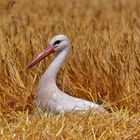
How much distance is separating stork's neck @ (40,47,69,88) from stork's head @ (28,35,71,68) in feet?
0.12

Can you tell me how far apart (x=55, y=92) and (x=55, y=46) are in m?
0.42

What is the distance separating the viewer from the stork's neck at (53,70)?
243 inches

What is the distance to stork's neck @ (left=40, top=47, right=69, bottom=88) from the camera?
618 cm

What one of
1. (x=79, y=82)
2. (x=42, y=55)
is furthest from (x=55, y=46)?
(x=79, y=82)

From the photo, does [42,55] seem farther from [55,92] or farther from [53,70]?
[55,92]

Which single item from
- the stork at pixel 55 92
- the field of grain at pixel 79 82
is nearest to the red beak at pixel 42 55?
the stork at pixel 55 92

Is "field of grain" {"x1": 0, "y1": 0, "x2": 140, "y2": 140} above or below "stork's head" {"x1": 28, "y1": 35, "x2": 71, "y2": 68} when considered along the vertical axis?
below

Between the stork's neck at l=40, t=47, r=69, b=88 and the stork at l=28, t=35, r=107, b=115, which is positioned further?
the stork's neck at l=40, t=47, r=69, b=88

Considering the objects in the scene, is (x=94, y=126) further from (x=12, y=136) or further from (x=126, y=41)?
(x=126, y=41)

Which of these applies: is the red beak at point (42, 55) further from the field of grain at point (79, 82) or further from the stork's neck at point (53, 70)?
the field of grain at point (79, 82)

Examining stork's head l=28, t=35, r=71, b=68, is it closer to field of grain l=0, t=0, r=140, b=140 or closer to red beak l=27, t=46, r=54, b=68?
red beak l=27, t=46, r=54, b=68

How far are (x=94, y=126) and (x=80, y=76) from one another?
1520mm

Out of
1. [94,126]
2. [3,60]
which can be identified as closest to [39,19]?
[3,60]

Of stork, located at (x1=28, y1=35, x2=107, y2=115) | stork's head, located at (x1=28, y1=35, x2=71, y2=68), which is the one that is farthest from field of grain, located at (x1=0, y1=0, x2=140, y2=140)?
stork's head, located at (x1=28, y1=35, x2=71, y2=68)
